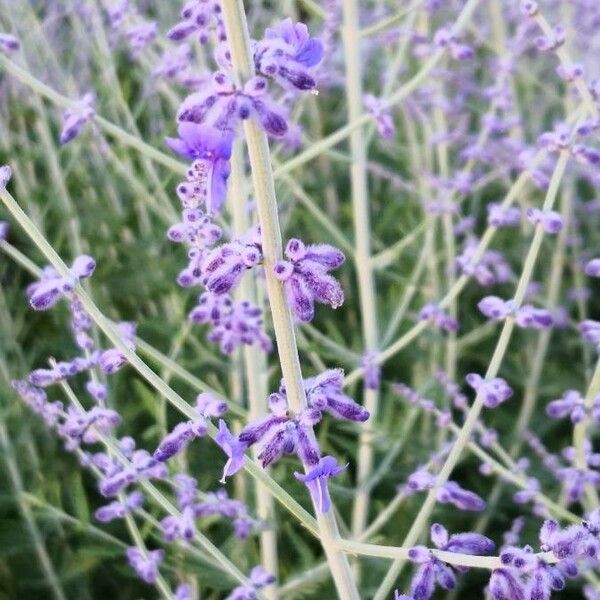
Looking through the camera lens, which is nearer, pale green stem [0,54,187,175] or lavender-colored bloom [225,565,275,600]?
lavender-colored bloom [225,565,275,600]

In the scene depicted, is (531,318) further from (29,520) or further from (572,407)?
(29,520)

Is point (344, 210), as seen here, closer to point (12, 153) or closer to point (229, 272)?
point (12, 153)

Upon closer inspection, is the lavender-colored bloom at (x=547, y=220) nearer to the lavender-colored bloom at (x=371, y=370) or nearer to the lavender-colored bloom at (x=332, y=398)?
the lavender-colored bloom at (x=332, y=398)

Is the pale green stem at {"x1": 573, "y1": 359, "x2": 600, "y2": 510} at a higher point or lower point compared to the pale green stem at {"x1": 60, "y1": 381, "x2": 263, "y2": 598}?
lower

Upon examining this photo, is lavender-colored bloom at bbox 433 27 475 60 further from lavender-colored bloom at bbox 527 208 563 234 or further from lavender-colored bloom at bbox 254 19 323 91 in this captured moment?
lavender-colored bloom at bbox 254 19 323 91

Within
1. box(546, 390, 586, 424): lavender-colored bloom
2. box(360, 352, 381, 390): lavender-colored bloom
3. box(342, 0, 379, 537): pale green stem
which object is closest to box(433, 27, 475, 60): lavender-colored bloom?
box(342, 0, 379, 537): pale green stem

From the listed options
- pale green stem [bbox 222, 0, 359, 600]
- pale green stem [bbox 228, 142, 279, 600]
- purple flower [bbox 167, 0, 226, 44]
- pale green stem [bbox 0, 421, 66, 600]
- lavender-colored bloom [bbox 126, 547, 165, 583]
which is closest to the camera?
pale green stem [bbox 222, 0, 359, 600]
